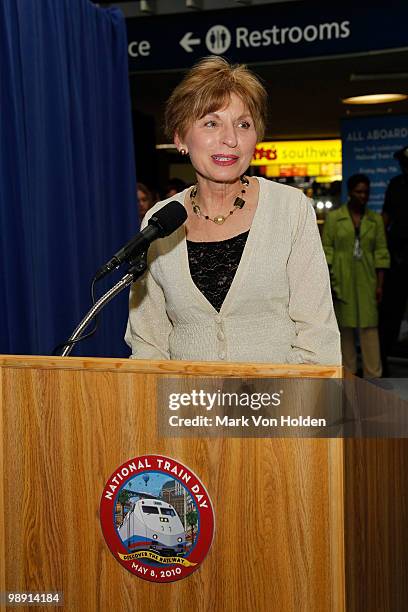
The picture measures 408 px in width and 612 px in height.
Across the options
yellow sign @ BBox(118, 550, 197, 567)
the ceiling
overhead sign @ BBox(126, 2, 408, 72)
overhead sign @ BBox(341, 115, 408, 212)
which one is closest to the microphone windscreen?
yellow sign @ BBox(118, 550, 197, 567)

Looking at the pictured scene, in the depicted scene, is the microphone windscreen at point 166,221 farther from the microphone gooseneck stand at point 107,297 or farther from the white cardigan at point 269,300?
the white cardigan at point 269,300

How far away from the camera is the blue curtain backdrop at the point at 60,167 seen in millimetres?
3332

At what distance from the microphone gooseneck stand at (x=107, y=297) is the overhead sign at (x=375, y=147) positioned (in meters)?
8.61

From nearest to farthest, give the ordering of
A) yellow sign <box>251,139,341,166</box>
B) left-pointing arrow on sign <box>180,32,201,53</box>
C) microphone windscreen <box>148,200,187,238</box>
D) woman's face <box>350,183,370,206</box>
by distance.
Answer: microphone windscreen <box>148,200,187,238</box> < left-pointing arrow on sign <box>180,32,201,53</box> < woman's face <box>350,183,370,206</box> < yellow sign <box>251,139,341,166</box>

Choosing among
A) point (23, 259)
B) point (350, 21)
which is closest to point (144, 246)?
point (23, 259)

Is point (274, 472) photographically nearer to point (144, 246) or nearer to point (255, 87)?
point (144, 246)

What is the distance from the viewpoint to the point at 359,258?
758cm

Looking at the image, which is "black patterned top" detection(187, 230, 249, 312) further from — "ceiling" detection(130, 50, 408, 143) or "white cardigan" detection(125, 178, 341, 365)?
"ceiling" detection(130, 50, 408, 143)

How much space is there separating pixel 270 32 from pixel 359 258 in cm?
212

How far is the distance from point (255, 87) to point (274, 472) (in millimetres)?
933

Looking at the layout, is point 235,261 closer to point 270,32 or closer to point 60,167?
point 60,167

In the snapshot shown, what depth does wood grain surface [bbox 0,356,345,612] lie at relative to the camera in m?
1.45

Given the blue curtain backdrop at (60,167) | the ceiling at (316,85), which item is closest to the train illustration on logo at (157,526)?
the blue curtain backdrop at (60,167)

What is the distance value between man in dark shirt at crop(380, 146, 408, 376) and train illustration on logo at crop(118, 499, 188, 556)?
6480 mm
